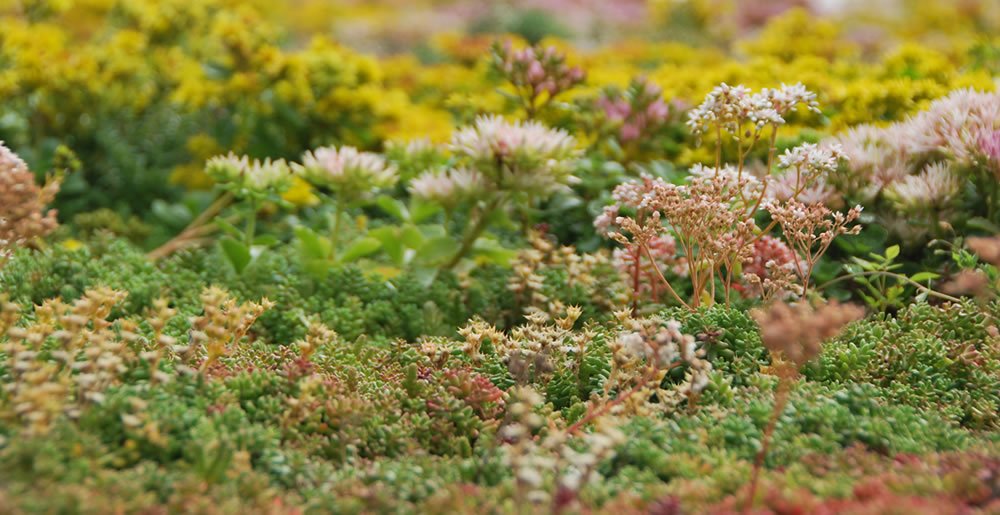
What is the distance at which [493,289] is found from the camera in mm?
2869

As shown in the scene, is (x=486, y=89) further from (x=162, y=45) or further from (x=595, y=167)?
(x=595, y=167)

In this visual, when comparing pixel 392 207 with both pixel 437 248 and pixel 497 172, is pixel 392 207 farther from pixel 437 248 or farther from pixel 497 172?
pixel 497 172

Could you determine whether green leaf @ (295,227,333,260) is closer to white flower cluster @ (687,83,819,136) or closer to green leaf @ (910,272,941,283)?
white flower cluster @ (687,83,819,136)

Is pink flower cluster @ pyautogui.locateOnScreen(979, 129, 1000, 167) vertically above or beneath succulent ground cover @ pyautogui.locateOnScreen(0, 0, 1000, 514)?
above

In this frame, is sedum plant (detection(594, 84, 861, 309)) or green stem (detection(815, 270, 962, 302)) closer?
sedum plant (detection(594, 84, 861, 309))

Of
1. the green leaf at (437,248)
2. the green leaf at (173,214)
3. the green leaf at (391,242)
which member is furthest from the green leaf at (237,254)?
the green leaf at (173,214)

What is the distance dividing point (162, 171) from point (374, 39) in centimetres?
569

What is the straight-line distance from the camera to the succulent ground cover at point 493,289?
1626mm

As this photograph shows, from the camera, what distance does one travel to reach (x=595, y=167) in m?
3.26

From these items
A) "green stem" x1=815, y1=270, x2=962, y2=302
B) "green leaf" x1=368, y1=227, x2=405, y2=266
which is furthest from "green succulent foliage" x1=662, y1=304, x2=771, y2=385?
"green leaf" x1=368, y1=227, x2=405, y2=266

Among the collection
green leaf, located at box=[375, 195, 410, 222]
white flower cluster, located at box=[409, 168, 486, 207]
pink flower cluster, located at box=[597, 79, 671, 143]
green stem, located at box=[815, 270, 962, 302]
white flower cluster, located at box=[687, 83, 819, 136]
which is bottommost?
green leaf, located at box=[375, 195, 410, 222]

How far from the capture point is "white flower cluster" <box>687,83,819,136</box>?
2.23 meters

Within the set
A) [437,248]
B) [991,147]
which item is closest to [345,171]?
[437,248]

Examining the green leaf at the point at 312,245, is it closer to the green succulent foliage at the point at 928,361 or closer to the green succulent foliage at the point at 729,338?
the green succulent foliage at the point at 729,338
